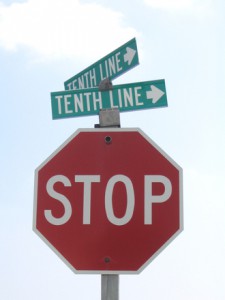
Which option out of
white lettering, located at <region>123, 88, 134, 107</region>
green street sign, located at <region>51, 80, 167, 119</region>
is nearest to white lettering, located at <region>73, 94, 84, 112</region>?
green street sign, located at <region>51, 80, 167, 119</region>

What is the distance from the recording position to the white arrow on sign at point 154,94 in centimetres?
337

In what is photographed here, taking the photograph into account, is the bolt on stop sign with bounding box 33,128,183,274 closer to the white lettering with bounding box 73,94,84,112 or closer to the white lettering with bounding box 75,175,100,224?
the white lettering with bounding box 75,175,100,224

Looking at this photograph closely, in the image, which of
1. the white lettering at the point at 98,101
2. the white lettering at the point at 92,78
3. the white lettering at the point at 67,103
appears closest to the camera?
the white lettering at the point at 98,101

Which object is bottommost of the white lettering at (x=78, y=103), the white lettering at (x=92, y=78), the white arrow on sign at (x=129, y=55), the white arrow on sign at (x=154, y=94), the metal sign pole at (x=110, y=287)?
the metal sign pole at (x=110, y=287)

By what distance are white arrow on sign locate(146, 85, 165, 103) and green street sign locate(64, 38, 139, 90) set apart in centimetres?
38

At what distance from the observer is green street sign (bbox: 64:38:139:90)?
12.1 ft

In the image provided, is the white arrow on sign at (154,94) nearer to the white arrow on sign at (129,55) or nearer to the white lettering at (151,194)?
the white arrow on sign at (129,55)

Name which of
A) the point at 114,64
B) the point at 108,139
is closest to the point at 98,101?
the point at 114,64

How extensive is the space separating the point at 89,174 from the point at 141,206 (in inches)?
13.9

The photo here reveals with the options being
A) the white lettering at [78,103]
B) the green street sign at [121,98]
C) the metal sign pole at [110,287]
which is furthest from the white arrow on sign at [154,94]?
the metal sign pole at [110,287]

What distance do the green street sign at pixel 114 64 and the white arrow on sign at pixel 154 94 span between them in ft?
1.24

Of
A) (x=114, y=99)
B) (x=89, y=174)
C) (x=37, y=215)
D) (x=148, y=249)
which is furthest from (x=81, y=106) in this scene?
(x=148, y=249)

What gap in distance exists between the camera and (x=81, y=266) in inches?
98.5

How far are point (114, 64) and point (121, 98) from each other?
0.49 metres
